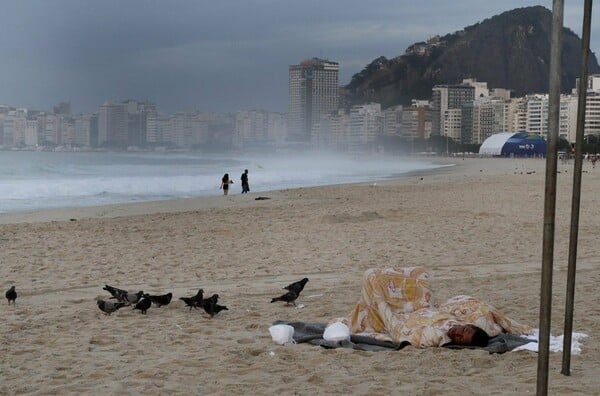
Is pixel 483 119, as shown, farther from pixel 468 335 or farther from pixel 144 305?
pixel 468 335

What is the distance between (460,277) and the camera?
8641mm

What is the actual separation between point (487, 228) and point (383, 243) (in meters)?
2.63

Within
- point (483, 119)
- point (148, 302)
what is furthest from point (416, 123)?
point (148, 302)

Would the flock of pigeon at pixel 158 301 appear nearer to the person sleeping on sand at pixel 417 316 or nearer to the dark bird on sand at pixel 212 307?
the dark bird on sand at pixel 212 307

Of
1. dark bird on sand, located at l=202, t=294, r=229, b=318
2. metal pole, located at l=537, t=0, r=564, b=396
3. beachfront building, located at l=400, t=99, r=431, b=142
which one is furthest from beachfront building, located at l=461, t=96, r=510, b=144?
metal pole, located at l=537, t=0, r=564, b=396

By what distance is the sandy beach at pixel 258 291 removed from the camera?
4594 millimetres

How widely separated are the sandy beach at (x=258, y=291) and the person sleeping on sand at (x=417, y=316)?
20 centimetres

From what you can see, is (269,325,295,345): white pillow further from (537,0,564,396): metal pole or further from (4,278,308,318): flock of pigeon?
(537,0,564,396): metal pole

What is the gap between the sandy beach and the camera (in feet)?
15.1

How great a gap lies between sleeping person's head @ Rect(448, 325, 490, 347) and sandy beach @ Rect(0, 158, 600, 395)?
6.4 inches

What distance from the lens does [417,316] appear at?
5.57m

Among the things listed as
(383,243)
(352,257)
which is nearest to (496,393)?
(352,257)

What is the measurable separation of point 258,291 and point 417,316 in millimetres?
2752

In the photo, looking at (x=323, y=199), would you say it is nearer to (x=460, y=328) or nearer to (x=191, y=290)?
(x=191, y=290)
